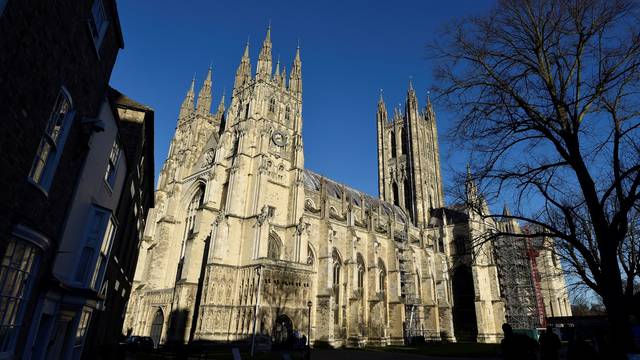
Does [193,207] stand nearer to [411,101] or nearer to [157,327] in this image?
[157,327]

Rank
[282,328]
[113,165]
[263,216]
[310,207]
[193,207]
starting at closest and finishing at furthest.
A: [113,165] < [282,328] < [263,216] < [193,207] < [310,207]

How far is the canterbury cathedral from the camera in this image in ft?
88.5

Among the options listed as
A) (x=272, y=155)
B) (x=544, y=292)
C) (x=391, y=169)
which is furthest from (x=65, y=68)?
(x=544, y=292)

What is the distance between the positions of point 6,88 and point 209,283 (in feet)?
74.3

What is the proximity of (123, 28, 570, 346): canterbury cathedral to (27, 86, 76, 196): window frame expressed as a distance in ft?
54.6

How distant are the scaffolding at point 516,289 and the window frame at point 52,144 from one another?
50815mm

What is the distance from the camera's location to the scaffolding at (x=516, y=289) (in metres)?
48.4

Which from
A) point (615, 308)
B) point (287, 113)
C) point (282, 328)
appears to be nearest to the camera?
point (615, 308)

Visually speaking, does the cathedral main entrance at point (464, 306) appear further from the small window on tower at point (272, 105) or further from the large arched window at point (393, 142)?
the small window on tower at point (272, 105)

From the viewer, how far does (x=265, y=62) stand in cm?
3762

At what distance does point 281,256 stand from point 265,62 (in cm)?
2037

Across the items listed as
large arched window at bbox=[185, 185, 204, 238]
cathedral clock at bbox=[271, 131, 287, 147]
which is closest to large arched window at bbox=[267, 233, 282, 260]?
large arched window at bbox=[185, 185, 204, 238]

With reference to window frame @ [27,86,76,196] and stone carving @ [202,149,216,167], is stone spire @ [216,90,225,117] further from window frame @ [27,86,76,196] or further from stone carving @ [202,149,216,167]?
window frame @ [27,86,76,196]

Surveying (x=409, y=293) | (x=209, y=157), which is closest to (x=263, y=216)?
(x=209, y=157)
